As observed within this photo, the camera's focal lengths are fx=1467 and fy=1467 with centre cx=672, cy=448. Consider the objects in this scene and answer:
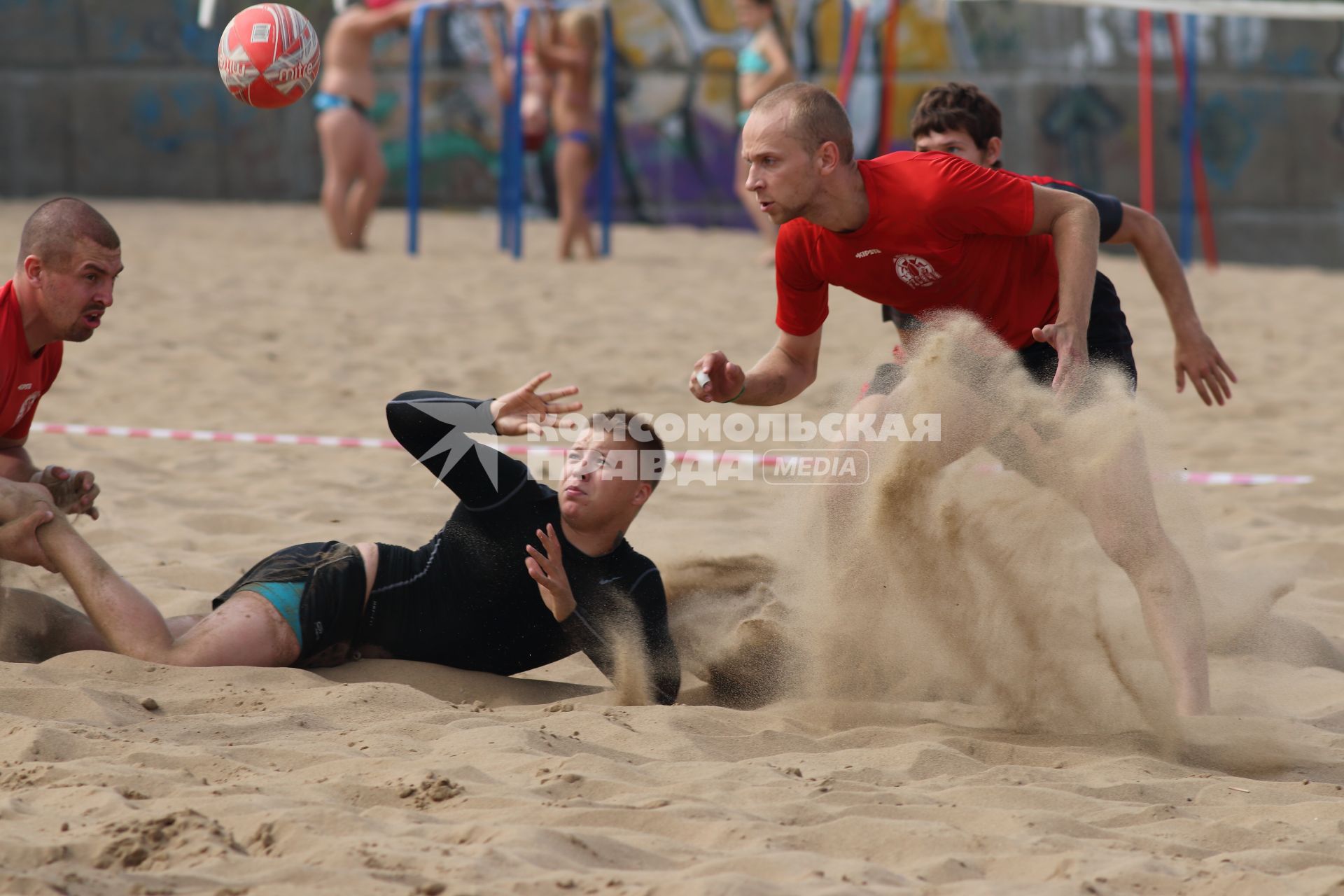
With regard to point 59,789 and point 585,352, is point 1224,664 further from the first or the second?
point 585,352

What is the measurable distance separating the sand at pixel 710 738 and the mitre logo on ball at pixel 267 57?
1368 millimetres

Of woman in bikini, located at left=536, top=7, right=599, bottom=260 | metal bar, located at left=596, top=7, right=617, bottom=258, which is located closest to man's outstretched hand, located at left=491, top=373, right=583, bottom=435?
woman in bikini, located at left=536, top=7, right=599, bottom=260

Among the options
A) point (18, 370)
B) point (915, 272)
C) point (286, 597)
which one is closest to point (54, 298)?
point (18, 370)

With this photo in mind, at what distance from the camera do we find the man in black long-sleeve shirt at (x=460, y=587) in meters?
3.44

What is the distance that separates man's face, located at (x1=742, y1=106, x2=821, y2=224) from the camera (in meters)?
3.38

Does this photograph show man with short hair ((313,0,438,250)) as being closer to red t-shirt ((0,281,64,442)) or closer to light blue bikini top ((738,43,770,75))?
light blue bikini top ((738,43,770,75))

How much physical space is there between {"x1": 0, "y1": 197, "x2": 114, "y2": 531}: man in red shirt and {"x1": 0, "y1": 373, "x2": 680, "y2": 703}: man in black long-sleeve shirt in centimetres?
23

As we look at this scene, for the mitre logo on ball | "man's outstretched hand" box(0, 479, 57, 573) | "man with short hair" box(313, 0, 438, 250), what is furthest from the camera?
"man with short hair" box(313, 0, 438, 250)

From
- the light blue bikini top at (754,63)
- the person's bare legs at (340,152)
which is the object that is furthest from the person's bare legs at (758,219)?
the person's bare legs at (340,152)

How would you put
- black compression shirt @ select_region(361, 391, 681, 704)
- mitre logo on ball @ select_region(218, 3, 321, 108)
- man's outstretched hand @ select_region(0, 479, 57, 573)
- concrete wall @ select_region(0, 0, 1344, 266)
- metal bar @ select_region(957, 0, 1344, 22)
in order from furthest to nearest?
concrete wall @ select_region(0, 0, 1344, 266), metal bar @ select_region(957, 0, 1344, 22), mitre logo on ball @ select_region(218, 3, 321, 108), black compression shirt @ select_region(361, 391, 681, 704), man's outstretched hand @ select_region(0, 479, 57, 573)

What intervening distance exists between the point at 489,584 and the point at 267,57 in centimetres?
166

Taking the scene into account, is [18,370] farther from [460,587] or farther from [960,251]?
[960,251]

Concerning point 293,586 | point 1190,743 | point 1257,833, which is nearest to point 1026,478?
point 1190,743

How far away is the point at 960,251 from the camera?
3508 mm
